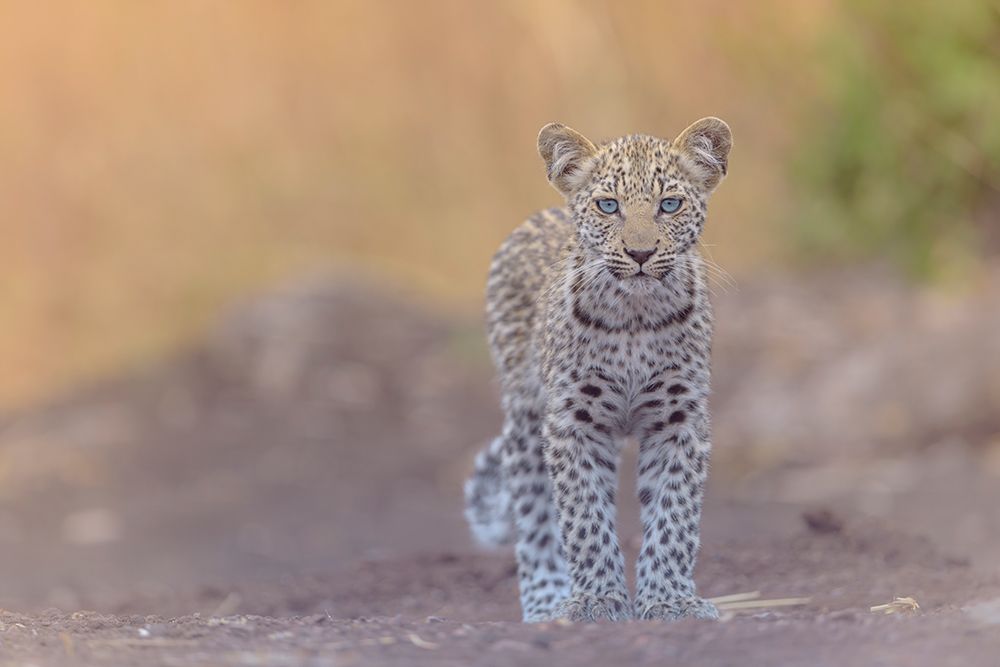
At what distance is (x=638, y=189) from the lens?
5.45m

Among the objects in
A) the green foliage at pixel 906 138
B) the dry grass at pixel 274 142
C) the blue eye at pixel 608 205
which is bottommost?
the blue eye at pixel 608 205

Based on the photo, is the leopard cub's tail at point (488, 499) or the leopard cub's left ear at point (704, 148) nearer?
the leopard cub's left ear at point (704, 148)

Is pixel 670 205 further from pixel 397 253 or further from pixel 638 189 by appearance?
pixel 397 253

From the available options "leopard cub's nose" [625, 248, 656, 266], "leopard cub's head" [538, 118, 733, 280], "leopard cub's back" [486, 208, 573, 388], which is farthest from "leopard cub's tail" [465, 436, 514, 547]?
"leopard cub's nose" [625, 248, 656, 266]

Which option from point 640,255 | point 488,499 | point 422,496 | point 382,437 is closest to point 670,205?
point 640,255

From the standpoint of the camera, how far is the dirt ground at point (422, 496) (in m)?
4.62

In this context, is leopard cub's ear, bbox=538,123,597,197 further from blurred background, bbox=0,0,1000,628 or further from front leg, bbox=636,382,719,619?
blurred background, bbox=0,0,1000,628

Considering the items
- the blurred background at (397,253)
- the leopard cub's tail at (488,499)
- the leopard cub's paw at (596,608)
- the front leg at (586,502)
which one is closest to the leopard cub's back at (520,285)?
the leopard cub's tail at (488,499)

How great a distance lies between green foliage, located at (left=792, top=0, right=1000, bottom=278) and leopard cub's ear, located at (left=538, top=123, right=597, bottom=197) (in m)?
7.11

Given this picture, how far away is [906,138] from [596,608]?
8035mm

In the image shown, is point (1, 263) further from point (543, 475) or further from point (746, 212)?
point (543, 475)

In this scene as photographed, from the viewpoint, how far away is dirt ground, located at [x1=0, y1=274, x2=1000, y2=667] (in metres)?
4.62

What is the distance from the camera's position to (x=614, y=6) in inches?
658

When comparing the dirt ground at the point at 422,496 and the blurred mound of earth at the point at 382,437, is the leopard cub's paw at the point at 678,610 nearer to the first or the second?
the dirt ground at the point at 422,496
